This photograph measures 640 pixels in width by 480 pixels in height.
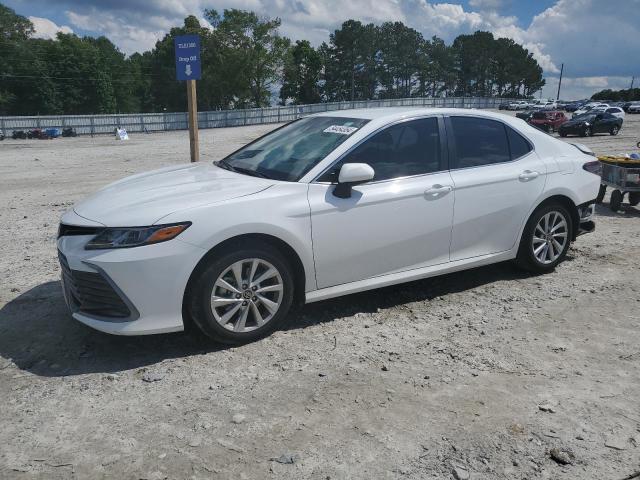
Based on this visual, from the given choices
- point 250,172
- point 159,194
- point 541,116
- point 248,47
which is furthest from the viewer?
point 248,47

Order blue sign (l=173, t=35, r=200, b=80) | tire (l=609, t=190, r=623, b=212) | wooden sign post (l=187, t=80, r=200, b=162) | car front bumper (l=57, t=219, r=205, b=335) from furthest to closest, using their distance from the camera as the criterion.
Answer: tire (l=609, t=190, r=623, b=212) → wooden sign post (l=187, t=80, r=200, b=162) → blue sign (l=173, t=35, r=200, b=80) → car front bumper (l=57, t=219, r=205, b=335)

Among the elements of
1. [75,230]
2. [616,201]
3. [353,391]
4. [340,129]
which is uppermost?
[340,129]

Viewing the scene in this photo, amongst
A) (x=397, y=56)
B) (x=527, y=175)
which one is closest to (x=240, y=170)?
(x=527, y=175)

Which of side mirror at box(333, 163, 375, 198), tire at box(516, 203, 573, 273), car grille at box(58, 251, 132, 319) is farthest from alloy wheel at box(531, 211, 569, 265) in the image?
car grille at box(58, 251, 132, 319)

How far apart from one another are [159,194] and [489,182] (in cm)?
281

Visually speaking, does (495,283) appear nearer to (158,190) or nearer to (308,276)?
(308,276)

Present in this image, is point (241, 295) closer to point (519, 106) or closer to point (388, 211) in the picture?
point (388, 211)

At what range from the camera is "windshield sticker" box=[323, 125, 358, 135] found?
179 inches

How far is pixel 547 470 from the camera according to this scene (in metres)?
2.75

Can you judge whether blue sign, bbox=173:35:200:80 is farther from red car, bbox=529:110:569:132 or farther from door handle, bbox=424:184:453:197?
red car, bbox=529:110:569:132

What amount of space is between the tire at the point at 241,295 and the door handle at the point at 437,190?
1.36 meters

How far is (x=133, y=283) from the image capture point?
11.8ft

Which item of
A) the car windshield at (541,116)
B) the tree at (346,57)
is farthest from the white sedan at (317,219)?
the tree at (346,57)

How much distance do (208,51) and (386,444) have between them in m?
76.4
